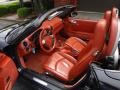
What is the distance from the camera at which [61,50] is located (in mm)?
4012

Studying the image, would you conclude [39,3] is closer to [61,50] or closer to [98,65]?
[61,50]

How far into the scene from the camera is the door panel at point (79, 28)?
4.27 metres

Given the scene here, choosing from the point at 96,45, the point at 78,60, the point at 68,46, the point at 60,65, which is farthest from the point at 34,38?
the point at 96,45

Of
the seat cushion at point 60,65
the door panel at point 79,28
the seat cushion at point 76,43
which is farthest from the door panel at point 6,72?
the door panel at point 79,28

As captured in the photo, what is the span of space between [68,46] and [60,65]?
685 mm

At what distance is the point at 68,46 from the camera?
13.5 ft

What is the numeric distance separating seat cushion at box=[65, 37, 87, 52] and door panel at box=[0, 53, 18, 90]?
49.3 inches

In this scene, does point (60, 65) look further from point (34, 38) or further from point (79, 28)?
point (79, 28)

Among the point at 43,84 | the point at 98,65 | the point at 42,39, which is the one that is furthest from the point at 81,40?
the point at 98,65

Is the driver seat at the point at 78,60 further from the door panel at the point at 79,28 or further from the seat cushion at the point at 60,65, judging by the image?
the door panel at the point at 79,28

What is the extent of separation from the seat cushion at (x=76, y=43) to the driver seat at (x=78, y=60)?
33cm

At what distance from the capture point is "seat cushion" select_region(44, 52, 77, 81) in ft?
10.7

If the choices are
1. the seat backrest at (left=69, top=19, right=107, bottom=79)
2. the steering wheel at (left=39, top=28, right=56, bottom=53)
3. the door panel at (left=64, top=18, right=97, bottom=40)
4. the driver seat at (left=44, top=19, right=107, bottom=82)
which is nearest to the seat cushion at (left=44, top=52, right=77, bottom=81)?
the driver seat at (left=44, top=19, right=107, bottom=82)

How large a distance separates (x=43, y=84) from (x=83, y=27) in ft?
5.00
